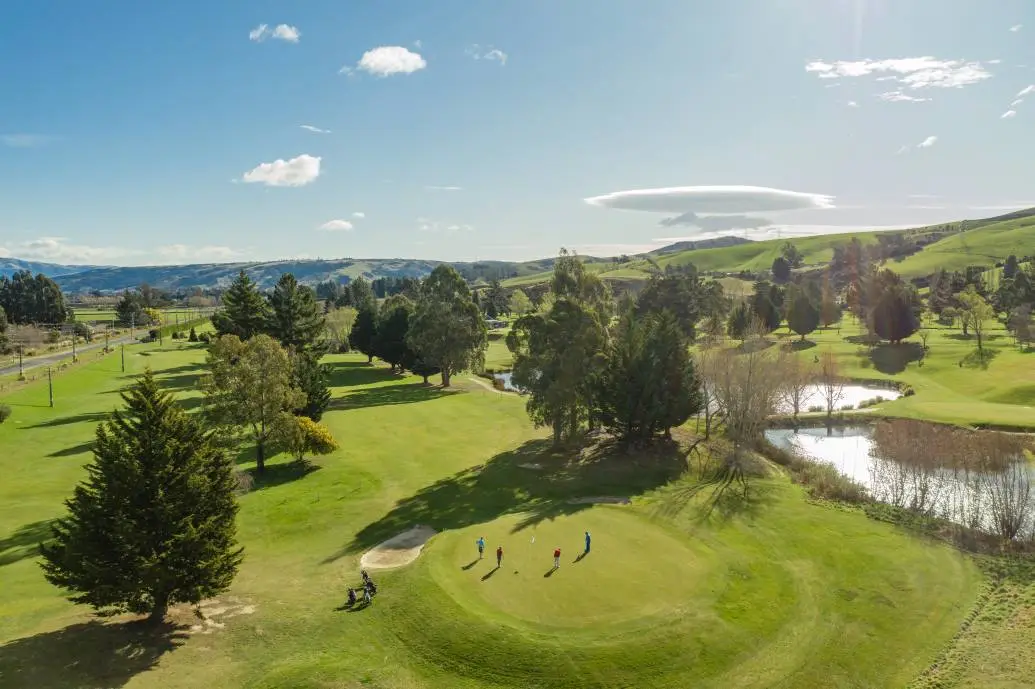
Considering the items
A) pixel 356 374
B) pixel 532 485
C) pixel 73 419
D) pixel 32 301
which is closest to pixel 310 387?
pixel 532 485

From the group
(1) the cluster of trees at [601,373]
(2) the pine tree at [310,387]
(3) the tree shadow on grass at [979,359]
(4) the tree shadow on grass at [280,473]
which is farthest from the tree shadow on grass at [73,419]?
(3) the tree shadow on grass at [979,359]

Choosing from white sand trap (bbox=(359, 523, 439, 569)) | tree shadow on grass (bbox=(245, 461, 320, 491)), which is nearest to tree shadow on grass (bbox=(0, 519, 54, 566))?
tree shadow on grass (bbox=(245, 461, 320, 491))

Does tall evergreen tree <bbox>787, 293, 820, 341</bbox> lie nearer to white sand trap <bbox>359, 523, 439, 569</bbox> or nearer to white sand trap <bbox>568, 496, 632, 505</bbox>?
white sand trap <bbox>568, 496, 632, 505</bbox>

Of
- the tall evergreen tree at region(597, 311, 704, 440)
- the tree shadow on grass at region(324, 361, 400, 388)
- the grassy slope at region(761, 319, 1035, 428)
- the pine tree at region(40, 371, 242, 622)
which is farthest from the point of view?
Result: the tree shadow on grass at region(324, 361, 400, 388)

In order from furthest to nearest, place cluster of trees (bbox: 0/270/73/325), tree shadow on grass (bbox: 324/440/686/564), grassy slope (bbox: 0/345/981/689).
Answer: cluster of trees (bbox: 0/270/73/325) < tree shadow on grass (bbox: 324/440/686/564) < grassy slope (bbox: 0/345/981/689)

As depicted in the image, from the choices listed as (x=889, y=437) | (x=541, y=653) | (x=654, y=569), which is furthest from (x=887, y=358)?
(x=541, y=653)

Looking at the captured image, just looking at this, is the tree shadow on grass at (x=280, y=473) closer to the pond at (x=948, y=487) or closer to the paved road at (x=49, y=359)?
the pond at (x=948, y=487)

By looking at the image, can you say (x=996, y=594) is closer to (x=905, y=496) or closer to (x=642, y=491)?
(x=905, y=496)
